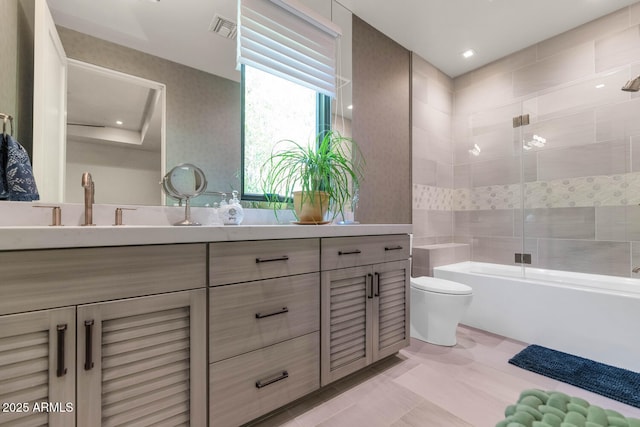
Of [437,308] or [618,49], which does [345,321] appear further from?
[618,49]

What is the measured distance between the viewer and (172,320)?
0.96 m

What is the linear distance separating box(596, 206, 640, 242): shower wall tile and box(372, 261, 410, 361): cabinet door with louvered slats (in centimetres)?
180

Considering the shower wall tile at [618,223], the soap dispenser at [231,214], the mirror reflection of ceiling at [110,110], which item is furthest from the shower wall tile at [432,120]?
the mirror reflection of ceiling at [110,110]

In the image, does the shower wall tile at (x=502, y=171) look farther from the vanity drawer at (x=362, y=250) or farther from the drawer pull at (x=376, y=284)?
the drawer pull at (x=376, y=284)

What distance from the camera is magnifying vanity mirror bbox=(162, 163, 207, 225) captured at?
147cm

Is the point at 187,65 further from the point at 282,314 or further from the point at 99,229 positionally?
the point at 282,314

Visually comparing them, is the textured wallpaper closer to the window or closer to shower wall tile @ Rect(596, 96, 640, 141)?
the window

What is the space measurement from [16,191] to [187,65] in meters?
0.99

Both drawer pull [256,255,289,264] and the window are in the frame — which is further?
the window

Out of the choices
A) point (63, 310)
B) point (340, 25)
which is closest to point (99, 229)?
point (63, 310)

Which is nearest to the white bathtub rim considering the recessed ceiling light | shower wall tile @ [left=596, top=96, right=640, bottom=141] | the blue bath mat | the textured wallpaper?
the blue bath mat

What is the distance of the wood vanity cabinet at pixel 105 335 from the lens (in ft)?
2.44

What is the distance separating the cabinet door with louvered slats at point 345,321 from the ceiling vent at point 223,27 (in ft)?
4.95

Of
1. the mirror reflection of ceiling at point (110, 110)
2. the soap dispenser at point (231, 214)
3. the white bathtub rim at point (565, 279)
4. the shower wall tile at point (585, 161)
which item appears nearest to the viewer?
the mirror reflection of ceiling at point (110, 110)
